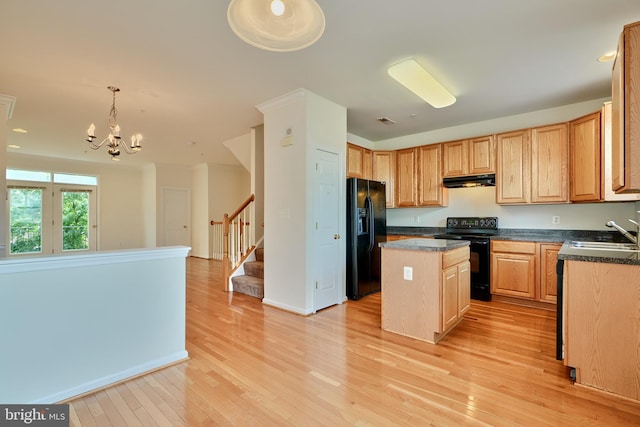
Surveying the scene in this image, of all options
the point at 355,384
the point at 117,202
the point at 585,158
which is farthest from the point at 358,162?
the point at 117,202

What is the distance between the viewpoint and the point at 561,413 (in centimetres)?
169

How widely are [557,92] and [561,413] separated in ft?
11.1

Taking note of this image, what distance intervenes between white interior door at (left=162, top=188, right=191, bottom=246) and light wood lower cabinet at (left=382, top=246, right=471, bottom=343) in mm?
7012

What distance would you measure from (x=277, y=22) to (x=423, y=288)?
2.37 metres

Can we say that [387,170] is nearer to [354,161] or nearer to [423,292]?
[354,161]

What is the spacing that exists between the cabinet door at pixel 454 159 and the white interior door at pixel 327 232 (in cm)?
183

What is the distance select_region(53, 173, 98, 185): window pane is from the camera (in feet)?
23.8

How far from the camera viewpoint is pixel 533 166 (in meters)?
3.86

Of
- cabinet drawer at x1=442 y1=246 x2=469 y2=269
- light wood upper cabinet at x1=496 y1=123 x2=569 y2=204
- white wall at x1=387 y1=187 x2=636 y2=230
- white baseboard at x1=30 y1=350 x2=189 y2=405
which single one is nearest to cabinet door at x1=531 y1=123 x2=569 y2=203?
light wood upper cabinet at x1=496 y1=123 x2=569 y2=204

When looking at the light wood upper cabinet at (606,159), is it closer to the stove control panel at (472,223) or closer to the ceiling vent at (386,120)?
the stove control panel at (472,223)

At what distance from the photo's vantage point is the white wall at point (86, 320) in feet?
5.52

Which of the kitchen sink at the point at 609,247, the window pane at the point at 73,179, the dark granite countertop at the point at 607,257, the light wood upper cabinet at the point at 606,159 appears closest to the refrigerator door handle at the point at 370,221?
the kitchen sink at the point at 609,247

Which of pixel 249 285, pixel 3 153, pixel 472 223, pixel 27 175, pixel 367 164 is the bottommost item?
pixel 249 285

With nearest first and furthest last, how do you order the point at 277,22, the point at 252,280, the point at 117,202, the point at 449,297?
1. the point at 277,22
2. the point at 449,297
3. the point at 252,280
4. the point at 117,202
